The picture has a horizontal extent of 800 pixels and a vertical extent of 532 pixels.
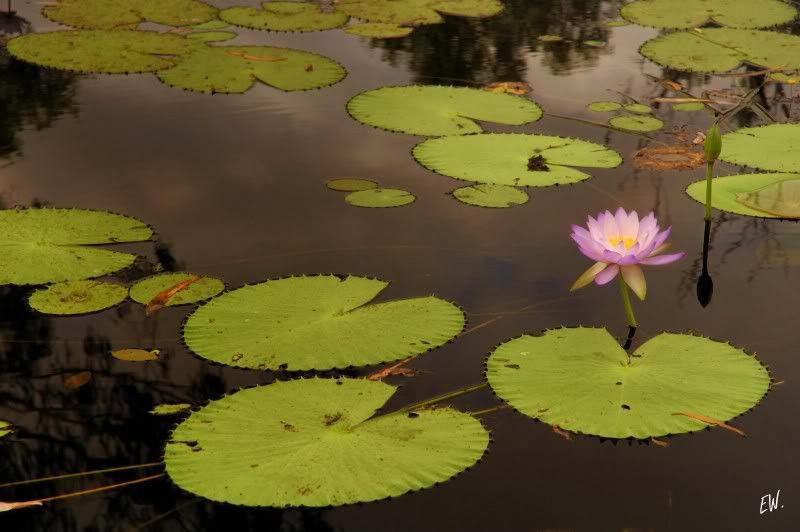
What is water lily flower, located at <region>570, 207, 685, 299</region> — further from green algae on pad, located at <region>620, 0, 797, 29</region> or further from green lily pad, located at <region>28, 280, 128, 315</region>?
green algae on pad, located at <region>620, 0, 797, 29</region>

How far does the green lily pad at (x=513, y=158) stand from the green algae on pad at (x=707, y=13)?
2377mm

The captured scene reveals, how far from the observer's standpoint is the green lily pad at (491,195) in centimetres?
398

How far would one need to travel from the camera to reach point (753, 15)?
6664 millimetres

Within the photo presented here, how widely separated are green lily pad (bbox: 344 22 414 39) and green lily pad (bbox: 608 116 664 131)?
171 cm

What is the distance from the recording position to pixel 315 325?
9.87 feet

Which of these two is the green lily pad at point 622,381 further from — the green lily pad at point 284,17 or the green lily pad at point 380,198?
the green lily pad at point 284,17

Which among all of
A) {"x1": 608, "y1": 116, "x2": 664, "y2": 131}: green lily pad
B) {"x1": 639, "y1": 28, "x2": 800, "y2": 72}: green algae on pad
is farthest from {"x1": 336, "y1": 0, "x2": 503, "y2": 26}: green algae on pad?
{"x1": 608, "y1": 116, "x2": 664, "y2": 131}: green lily pad

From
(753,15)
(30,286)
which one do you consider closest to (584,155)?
(30,286)

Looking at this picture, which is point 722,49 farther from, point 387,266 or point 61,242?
point 61,242

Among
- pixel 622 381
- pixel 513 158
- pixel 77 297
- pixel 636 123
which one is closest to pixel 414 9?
pixel 636 123

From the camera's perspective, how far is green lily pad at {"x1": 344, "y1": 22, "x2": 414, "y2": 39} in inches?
245

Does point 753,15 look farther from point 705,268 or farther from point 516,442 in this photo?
point 516,442

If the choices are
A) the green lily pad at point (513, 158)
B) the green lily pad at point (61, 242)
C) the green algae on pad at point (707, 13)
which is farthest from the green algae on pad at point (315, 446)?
the green algae on pad at point (707, 13)

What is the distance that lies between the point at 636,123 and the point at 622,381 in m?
2.43
